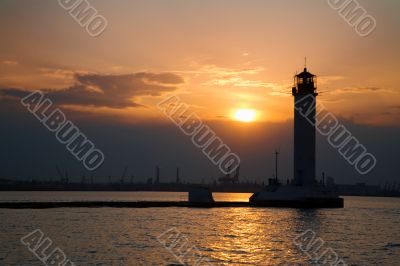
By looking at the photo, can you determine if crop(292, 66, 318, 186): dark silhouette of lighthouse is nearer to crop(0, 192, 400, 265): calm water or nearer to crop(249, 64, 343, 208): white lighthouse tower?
crop(249, 64, 343, 208): white lighthouse tower

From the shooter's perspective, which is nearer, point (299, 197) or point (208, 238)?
point (208, 238)

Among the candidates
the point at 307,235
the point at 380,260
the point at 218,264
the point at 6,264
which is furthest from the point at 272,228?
the point at 6,264

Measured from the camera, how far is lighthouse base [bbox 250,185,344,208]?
3351 inches

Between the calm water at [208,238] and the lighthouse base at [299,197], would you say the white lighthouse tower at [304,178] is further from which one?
the calm water at [208,238]

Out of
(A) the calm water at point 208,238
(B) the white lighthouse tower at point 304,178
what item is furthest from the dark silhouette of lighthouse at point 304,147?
(A) the calm water at point 208,238

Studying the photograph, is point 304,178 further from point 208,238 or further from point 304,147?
point 208,238

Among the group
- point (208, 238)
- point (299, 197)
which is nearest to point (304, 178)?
point (299, 197)

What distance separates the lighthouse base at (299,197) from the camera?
85.1 m

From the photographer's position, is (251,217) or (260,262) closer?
(260,262)

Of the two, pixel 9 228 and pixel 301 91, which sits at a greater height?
pixel 301 91

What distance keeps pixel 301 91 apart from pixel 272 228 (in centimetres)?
3562

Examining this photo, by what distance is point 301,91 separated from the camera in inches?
3588

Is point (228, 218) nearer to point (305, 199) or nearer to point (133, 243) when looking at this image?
point (305, 199)

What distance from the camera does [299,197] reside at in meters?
85.6
